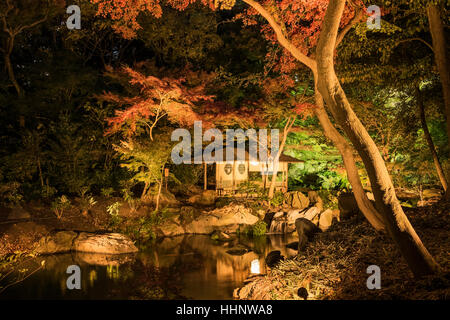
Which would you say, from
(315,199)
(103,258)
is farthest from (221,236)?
(315,199)

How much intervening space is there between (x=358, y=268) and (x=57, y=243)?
277 inches

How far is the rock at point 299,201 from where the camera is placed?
13.1 meters

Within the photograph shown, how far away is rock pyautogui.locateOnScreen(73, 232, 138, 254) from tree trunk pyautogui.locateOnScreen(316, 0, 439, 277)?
656cm

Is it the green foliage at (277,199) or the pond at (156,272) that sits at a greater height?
the green foliage at (277,199)

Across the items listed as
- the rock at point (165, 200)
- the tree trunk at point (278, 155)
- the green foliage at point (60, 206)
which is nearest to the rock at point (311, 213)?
the tree trunk at point (278, 155)

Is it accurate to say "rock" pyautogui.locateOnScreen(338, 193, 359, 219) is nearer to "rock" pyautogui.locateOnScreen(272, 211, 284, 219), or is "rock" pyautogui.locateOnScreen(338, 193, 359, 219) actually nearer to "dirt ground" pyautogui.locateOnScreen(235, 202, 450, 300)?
"dirt ground" pyautogui.locateOnScreen(235, 202, 450, 300)

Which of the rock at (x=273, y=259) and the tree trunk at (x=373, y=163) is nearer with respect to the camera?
the tree trunk at (x=373, y=163)

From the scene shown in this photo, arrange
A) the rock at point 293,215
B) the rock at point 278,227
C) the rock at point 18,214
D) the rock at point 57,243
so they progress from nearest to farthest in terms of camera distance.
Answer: the rock at point 57,243 < the rock at point 18,214 < the rock at point 278,227 < the rock at point 293,215

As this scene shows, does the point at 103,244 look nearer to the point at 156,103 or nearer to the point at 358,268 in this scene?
the point at 156,103

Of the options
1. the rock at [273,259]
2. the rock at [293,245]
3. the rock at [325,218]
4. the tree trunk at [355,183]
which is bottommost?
the rock at [293,245]

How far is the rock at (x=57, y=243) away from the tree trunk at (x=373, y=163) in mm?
7346

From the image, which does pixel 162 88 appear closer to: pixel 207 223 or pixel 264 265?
pixel 207 223

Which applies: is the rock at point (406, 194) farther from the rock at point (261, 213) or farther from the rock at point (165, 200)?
the rock at point (165, 200)
